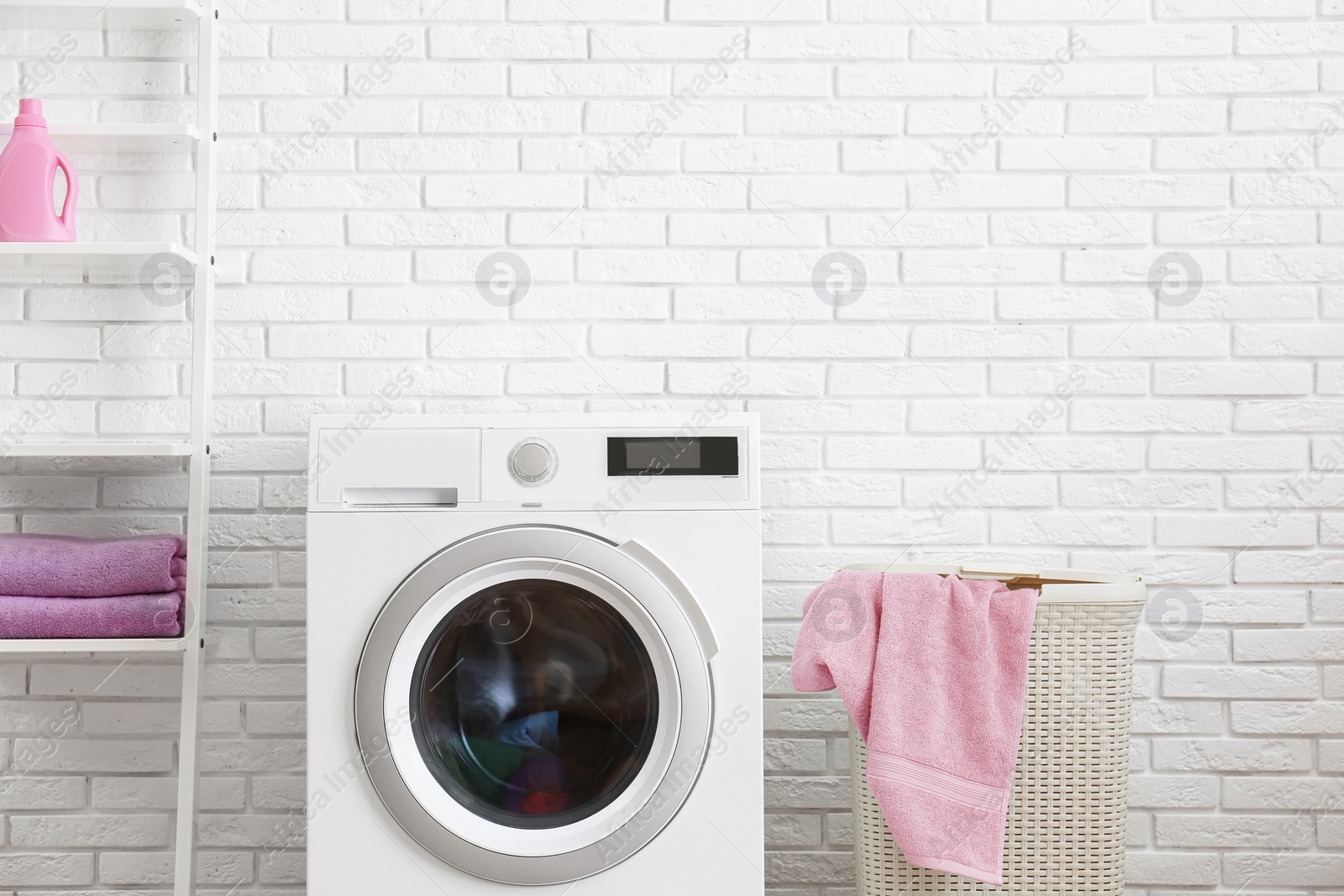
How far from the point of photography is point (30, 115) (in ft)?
5.46

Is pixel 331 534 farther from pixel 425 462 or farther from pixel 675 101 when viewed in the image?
pixel 675 101

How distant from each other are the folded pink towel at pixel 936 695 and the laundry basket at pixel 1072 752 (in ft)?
0.19

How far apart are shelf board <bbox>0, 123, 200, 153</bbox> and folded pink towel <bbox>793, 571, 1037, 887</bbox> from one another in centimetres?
145

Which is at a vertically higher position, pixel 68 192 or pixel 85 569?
pixel 68 192

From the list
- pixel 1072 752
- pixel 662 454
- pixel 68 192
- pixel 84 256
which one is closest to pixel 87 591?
pixel 84 256

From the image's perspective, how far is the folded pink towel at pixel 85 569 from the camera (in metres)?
1.59

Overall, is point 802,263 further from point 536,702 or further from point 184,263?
point 184,263

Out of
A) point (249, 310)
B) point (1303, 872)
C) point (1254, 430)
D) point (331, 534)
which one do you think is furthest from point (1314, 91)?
point (249, 310)

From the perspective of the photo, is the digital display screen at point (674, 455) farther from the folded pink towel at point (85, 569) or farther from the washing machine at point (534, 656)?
the folded pink towel at point (85, 569)

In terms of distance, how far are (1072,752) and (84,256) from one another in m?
1.87

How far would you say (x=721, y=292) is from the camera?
1.86 metres

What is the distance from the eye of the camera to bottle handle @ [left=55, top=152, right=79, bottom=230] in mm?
1684

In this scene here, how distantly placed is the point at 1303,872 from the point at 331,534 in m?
1.90

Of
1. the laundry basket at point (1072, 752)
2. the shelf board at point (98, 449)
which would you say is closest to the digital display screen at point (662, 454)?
the laundry basket at point (1072, 752)
